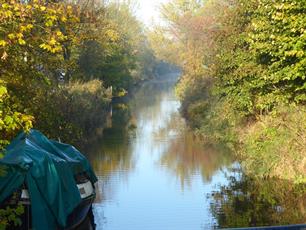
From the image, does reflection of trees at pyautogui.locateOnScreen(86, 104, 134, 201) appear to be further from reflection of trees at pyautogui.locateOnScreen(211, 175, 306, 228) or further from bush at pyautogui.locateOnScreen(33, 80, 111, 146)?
reflection of trees at pyautogui.locateOnScreen(211, 175, 306, 228)

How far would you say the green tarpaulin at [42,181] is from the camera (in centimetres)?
1175

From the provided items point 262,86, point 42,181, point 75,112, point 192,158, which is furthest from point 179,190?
point 75,112

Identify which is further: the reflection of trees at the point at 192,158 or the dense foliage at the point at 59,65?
the reflection of trees at the point at 192,158

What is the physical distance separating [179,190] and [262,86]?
15.1ft

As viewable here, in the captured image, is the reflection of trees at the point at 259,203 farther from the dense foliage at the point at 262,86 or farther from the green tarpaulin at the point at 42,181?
the green tarpaulin at the point at 42,181

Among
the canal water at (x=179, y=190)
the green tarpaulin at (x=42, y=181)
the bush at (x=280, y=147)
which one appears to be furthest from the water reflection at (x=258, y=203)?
the green tarpaulin at (x=42, y=181)

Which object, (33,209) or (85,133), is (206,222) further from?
(85,133)

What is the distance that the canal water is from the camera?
50.4 ft

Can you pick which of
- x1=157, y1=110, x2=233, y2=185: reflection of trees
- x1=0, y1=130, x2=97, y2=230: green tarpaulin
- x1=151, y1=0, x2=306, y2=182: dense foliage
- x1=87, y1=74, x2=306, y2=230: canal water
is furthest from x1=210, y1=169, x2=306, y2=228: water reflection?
x1=0, y1=130, x2=97, y2=230: green tarpaulin

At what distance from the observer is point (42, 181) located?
39.3 ft

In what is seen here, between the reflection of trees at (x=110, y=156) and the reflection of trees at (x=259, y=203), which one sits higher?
the reflection of trees at (x=110, y=156)

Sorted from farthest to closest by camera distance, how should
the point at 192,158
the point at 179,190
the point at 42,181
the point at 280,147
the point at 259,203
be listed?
1. the point at 192,158
2. the point at 179,190
3. the point at 280,147
4. the point at 259,203
5. the point at 42,181

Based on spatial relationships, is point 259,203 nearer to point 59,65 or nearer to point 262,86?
point 262,86

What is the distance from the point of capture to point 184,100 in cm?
4178
